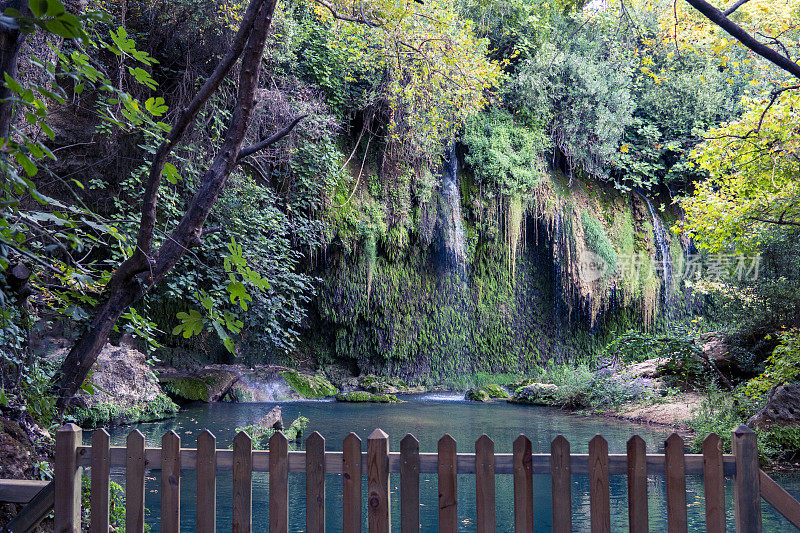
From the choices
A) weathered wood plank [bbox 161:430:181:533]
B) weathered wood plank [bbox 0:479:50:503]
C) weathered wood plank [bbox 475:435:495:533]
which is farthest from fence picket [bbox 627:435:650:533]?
A: weathered wood plank [bbox 0:479:50:503]

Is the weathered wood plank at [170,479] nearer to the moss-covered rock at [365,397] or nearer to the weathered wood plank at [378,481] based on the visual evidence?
the weathered wood plank at [378,481]

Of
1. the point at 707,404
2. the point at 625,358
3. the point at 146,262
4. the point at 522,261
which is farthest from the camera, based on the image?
the point at 522,261

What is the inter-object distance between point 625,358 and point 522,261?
471 centimetres

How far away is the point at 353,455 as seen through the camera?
8.80ft

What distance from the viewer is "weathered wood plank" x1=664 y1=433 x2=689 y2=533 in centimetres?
266

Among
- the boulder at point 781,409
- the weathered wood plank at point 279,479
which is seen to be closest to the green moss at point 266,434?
the weathered wood plank at point 279,479

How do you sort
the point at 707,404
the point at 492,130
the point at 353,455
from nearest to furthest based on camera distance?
1. the point at 353,455
2. the point at 707,404
3. the point at 492,130

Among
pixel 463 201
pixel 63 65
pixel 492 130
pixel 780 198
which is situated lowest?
pixel 63 65

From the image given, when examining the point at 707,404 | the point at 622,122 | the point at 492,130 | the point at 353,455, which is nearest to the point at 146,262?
the point at 353,455

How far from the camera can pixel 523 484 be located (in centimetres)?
266

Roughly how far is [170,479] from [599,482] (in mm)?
2052

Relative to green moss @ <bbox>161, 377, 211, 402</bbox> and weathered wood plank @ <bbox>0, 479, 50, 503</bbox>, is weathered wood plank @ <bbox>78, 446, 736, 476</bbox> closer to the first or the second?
weathered wood plank @ <bbox>0, 479, 50, 503</bbox>

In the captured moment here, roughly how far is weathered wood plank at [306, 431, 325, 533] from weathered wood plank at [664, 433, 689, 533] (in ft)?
5.28

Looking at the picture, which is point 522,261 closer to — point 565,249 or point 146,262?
point 565,249
